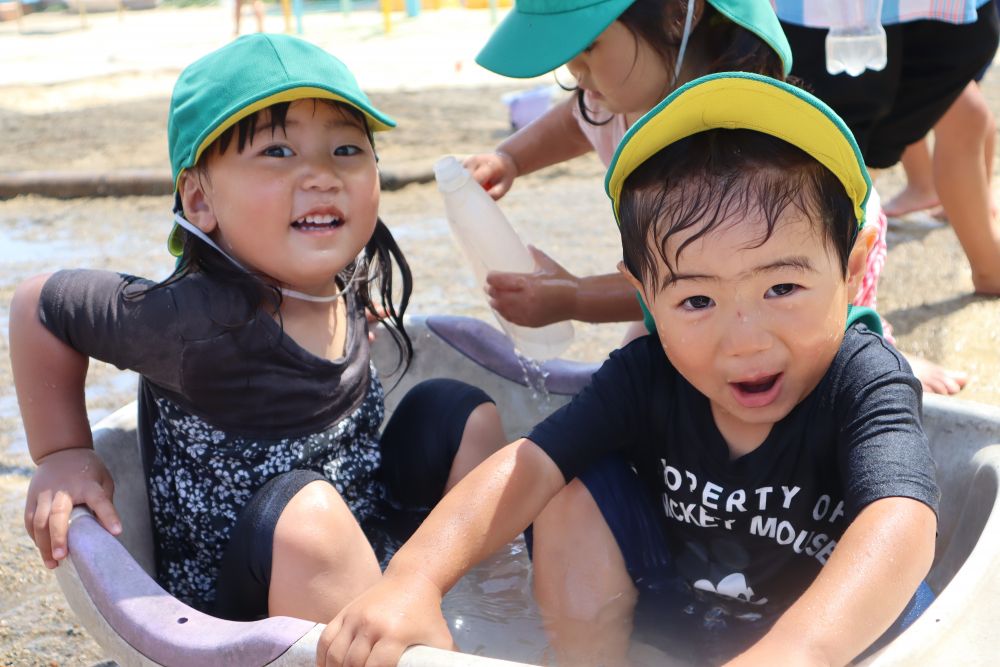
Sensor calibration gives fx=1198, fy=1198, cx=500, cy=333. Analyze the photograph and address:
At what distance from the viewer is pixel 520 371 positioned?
215 cm

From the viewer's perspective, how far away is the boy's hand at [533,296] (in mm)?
1991

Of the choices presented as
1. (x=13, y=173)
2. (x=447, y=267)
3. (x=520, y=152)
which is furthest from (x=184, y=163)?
(x=13, y=173)

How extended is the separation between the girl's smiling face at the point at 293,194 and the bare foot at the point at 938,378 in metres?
1.13

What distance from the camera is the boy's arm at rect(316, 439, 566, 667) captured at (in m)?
1.20

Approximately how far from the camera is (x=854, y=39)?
7.41 feet

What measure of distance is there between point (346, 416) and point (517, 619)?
40 cm

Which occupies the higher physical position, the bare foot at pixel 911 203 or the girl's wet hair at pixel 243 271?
the girl's wet hair at pixel 243 271

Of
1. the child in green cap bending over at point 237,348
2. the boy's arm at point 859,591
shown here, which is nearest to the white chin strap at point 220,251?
the child in green cap bending over at point 237,348

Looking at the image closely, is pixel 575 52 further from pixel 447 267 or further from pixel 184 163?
pixel 447 267

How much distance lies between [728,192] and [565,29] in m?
0.59

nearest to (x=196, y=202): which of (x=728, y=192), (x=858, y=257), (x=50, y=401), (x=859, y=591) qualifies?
(x=50, y=401)

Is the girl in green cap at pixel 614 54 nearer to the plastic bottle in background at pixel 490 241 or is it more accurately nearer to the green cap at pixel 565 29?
the green cap at pixel 565 29

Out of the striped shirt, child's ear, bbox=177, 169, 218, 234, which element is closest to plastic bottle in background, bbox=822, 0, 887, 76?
the striped shirt

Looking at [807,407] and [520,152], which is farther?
[520,152]
